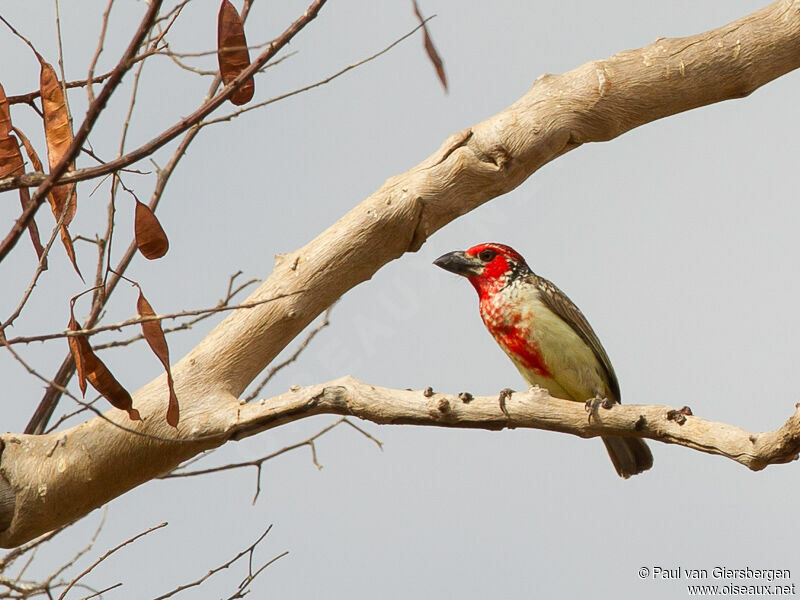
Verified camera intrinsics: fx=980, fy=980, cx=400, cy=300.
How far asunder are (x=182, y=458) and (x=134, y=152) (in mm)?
1737

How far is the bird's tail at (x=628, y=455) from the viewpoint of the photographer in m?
4.86

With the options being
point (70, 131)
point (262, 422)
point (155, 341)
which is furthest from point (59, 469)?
point (70, 131)

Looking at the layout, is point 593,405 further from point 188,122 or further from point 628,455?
point 628,455

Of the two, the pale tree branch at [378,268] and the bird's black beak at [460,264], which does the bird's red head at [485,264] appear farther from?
the pale tree branch at [378,268]

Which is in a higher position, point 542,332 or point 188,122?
point 542,332

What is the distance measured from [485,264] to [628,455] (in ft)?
3.92

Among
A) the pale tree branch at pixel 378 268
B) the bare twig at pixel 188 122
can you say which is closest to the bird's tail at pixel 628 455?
the pale tree branch at pixel 378 268

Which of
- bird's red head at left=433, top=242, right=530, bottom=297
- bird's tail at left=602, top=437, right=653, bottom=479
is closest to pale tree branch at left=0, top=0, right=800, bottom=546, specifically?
bird's red head at left=433, top=242, right=530, bottom=297

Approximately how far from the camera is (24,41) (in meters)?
2.76

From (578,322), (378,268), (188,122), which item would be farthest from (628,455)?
(188,122)

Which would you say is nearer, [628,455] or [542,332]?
[542,332]

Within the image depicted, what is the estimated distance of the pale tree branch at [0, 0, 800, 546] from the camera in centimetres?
324

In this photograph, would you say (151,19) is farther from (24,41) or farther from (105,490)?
(105,490)

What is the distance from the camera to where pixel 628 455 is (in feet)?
16.0
